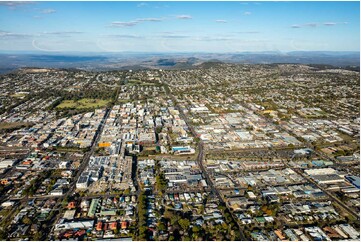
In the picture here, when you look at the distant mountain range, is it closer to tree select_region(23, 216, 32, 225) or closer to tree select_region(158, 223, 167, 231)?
tree select_region(23, 216, 32, 225)

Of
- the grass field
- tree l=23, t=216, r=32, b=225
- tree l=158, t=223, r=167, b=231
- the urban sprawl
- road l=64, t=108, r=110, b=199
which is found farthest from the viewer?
the grass field

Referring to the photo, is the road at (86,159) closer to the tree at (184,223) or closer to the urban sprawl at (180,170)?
the urban sprawl at (180,170)

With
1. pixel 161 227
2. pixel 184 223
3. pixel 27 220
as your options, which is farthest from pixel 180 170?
pixel 27 220

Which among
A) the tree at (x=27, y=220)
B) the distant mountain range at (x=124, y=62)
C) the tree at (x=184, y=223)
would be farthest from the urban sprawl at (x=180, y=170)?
the distant mountain range at (x=124, y=62)

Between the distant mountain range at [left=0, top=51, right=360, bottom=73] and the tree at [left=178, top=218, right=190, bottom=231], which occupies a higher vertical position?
the distant mountain range at [left=0, top=51, right=360, bottom=73]

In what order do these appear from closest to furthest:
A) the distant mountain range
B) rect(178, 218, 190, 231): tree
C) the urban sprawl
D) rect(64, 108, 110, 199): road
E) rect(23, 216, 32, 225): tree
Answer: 1. rect(178, 218, 190, 231): tree
2. the urban sprawl
3. rect(23, 216, 32, 225): tree
4. rect(64, 108, 110, 199): road
5. the distant mountain range

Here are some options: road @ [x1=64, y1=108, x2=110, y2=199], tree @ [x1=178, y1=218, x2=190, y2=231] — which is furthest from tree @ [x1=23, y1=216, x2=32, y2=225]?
tree @ [x1=178, y1=218, x2=190, y2=231]

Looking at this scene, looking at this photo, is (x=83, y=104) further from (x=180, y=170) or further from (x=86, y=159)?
(x=180, y=170)

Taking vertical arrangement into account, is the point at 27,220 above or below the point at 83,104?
below

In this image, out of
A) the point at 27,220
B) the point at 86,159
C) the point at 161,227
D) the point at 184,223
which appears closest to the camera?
the point at 161,227

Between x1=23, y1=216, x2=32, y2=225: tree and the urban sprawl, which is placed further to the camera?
x1=23, y1=216, x2=32, y2=225: tree
